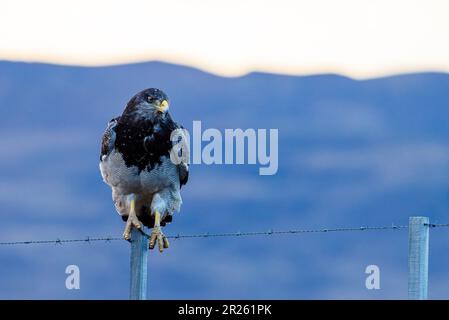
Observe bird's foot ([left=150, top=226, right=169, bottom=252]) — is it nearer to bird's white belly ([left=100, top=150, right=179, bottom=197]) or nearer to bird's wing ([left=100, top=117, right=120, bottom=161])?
bird's white belly ([left=100, top=150, right=179, bottom=197])

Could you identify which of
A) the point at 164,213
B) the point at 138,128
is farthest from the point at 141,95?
the point at 164,213

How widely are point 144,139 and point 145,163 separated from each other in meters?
0.23

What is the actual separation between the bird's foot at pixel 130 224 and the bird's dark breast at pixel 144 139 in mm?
637

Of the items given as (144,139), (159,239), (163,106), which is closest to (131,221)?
(159,239)

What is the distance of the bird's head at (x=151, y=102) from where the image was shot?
1005 centimetres

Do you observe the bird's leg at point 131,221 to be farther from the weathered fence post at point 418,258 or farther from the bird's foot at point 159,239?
the weathered fence post at point 418,258

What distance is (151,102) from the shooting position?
10125 millimetres

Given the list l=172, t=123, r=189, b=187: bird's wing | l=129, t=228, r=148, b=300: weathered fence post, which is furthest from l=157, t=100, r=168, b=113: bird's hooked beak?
l=129, t=228, r=148, b=300: weathered fence post

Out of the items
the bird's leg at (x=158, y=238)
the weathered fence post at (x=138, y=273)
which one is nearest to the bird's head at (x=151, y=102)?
the bird's leg at (x=158, y=238)

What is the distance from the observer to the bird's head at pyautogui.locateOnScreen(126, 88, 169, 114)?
1005cm

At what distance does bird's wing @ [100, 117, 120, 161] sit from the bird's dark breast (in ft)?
0.12

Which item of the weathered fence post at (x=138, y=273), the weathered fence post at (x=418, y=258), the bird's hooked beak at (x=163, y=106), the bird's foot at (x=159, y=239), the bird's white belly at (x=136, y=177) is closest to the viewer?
the weathered fence post at (x=418, y=258)
